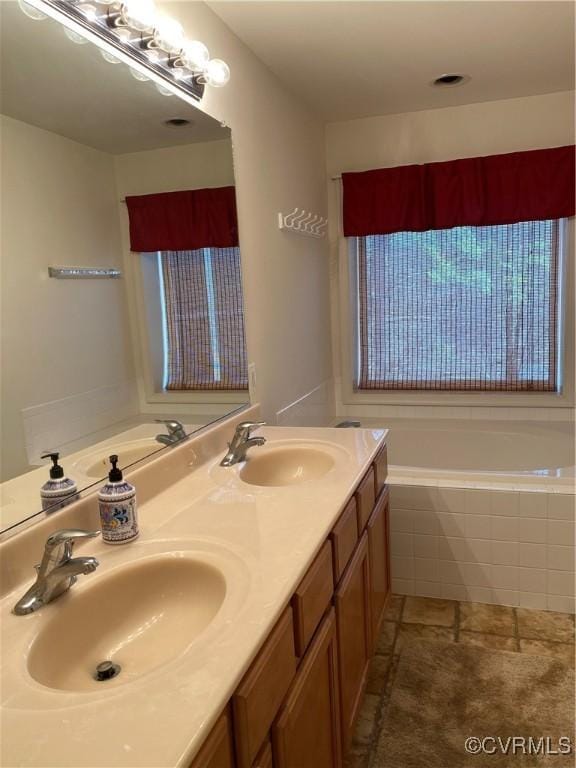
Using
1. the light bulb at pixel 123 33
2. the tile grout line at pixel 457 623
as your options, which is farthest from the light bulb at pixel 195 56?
the tile grout line at pixel 457 623

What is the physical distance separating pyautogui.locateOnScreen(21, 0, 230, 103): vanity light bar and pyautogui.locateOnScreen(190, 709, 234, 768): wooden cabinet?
1.48 meters

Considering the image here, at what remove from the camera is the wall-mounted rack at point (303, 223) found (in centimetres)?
272

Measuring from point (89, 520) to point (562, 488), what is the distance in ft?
6.15

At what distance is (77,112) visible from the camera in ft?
4.60

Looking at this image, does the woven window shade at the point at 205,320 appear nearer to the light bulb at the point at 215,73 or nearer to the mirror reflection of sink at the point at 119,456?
the mirror reflection of sink at the point at 119,456

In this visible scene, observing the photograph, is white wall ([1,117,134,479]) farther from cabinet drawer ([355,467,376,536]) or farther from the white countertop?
cabinet drawer ([355,467,376,536])

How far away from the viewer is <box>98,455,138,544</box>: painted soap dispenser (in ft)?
4.03

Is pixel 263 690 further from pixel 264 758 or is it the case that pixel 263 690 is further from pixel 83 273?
pixel 83 273

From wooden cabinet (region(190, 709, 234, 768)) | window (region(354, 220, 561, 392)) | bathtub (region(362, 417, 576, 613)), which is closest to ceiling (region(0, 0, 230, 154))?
wooden cabinet (region(190, 709, 234, 768))

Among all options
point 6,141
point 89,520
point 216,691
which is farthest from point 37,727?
point 6,141

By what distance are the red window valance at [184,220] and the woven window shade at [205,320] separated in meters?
0.04

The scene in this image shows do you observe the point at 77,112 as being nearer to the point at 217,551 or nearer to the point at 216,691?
the point at 217,551

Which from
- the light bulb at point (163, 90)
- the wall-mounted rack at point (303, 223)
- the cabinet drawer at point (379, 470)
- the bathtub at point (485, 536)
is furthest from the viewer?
the wall-mounted rack at point (303, 223)

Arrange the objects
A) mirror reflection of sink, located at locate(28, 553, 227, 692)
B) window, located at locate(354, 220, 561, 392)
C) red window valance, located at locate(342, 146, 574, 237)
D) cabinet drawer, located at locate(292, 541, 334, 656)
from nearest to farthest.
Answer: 1. mirror reflection of sink, located at locate(28, 553, 227, 692)
2. cabinet drawer, located at locate(292, 541, 334, 656)
3. red window valance, located at locate(342, 146, 574, 237)
4. window, located at locate(354, 220, 561, 392)
